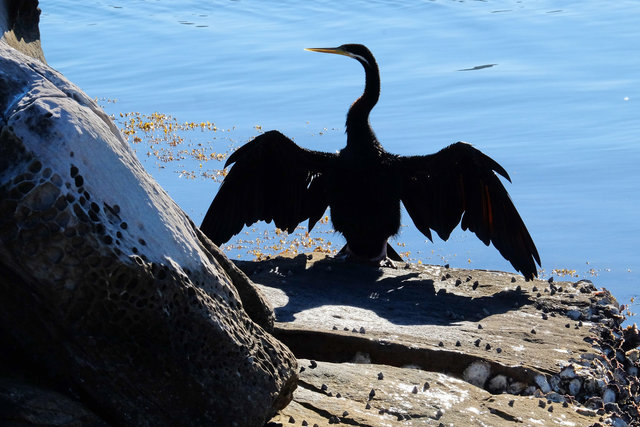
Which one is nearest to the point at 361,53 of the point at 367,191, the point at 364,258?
the point at 367,191

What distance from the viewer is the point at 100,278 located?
3.37m

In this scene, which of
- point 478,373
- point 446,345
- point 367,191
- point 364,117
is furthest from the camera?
point 364,117

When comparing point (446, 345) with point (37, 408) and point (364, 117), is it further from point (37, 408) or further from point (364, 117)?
point (37, 408)

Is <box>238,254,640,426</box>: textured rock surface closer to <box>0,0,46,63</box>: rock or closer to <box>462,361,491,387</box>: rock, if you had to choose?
<box>462,361,491,387</box>: rock

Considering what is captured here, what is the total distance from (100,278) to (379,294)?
3692 millimetres

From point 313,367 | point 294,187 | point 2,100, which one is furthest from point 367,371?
point 294,187

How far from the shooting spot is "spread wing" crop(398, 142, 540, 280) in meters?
7.20

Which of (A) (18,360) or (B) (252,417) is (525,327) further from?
(A) (18,360)

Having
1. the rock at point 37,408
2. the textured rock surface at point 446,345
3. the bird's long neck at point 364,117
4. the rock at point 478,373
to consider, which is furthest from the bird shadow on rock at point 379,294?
the rock at point 37,408

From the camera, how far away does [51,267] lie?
333 cm

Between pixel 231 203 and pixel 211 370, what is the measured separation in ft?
13.5

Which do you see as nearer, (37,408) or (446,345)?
(37,408)

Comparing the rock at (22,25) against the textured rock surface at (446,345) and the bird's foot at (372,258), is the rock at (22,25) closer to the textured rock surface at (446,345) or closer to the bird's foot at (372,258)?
the textured rock surface at (446,345)

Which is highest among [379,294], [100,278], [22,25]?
[22,25]
